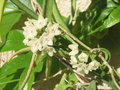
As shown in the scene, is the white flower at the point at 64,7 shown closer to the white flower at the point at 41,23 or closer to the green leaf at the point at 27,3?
the green leaf at the point at 27,3

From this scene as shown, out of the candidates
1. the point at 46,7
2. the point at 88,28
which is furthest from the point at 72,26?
the point at 46,7

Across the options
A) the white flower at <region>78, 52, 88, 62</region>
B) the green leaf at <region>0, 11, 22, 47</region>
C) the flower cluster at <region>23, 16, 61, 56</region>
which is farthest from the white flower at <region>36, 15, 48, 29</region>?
the green leaf at <region>0, 11, 22, 47</region>

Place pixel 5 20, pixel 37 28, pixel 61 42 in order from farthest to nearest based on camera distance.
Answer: pixel 5 20 < pixel 61 42 < pixel 37 28

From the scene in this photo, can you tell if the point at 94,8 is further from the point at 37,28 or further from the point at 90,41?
the point at 37,28

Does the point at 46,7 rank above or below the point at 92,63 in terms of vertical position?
above

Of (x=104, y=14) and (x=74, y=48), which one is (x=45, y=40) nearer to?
(x=74, y=48)

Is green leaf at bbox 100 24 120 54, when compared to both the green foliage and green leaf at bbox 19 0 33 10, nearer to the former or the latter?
the green foliage
